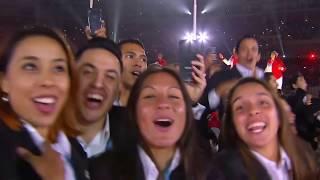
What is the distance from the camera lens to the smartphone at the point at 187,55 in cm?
359

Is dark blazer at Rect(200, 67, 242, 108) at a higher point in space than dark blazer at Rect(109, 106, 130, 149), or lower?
higher

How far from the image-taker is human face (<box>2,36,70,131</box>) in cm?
196

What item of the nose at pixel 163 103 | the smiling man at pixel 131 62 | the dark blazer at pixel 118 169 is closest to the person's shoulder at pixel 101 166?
the dark blazer at pixel 118 169

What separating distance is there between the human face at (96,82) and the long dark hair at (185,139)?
0.28 metres

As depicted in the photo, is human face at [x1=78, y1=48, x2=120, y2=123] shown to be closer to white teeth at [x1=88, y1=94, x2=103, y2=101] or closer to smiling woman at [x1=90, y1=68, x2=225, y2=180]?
white teeth at [x1=88, y1=94, x2=103, y2=101]

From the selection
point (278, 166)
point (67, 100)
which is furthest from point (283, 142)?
point (67, 100)

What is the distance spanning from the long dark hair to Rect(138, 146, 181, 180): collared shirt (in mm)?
26

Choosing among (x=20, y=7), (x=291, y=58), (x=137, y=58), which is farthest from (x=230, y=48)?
(x=137, y=58)

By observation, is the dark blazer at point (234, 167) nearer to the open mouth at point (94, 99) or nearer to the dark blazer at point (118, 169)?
the dark blazer at point (118, 169)

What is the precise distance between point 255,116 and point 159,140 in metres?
0.56

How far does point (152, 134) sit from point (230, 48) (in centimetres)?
1874

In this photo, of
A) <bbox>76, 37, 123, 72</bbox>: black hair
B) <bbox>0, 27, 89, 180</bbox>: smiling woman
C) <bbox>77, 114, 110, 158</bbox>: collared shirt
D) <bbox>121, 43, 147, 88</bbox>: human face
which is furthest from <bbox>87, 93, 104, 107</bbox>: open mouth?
<bbox>121, 43, 147, 88</bbox>: human face

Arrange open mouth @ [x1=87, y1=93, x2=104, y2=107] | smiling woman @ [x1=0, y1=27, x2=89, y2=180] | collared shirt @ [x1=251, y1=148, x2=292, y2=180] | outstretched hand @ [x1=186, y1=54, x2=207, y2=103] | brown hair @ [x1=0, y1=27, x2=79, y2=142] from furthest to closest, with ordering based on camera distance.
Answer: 1. outstretched hand @ [x1=186, y1=54, x2=207, y2=103]
2. open mouth @ [x1=87, y1=93, x2=104, y2=107]
3. collared shirt @ [x1=251, y1=148, x2=292, y2=180]
4. brown hair @ [x1=0, y1=27, x2=79, y2=142]
5. smiling woman @ [x1=0, y1=27, x2=89, y2=180]

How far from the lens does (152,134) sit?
2506mm
